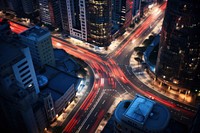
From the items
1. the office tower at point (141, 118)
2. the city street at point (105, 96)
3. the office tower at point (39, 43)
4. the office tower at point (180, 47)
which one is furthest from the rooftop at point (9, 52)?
the office tower at point (180, 47)

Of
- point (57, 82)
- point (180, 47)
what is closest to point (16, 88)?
point (57, 82)

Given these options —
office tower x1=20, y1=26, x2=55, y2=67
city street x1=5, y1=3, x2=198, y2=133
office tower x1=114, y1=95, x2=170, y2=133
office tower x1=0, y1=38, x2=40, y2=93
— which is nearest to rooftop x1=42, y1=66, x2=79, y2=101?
office tower x1=20, y1=26, x2=55, y2=67

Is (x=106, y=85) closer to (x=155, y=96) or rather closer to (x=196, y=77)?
(x=155, y=96)

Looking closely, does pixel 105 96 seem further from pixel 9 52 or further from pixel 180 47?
pixel 9 52

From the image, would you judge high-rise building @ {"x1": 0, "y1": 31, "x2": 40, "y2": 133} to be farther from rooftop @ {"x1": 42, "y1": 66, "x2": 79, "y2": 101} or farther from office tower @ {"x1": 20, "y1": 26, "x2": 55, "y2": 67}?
office tower @ {"x1": 20, "y1": 26, "x2": 55, "y2": 67}

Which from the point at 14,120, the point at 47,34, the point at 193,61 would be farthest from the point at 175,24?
the point at 14,120

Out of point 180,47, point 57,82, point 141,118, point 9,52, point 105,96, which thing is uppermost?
point 9,52

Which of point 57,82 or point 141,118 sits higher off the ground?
point 141,118
